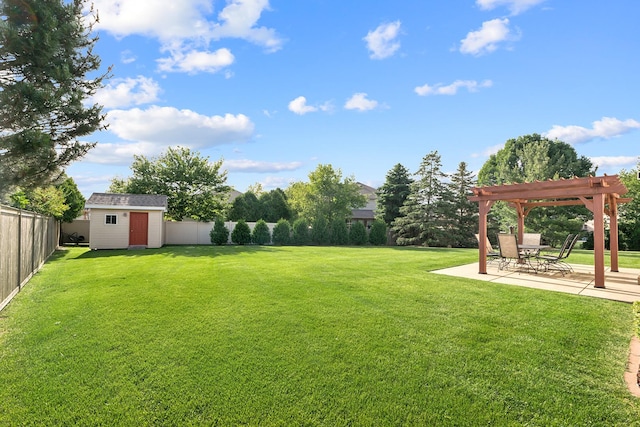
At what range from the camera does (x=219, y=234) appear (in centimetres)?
2086

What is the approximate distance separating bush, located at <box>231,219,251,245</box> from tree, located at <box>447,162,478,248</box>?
1333cm

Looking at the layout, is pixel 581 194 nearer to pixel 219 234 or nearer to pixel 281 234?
pixel 281 234

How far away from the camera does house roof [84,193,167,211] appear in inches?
658

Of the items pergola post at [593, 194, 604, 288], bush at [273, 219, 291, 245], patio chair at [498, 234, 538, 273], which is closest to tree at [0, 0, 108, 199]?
patio chair at [498, 234, 538, 273]

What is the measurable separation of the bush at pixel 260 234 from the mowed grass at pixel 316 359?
15496mm

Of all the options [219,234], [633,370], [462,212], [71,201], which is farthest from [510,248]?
[71,201]

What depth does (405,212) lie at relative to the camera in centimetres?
2444

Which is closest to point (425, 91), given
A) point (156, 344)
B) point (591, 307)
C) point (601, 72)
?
point (601, 72)

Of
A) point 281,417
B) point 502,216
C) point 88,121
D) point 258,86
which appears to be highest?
point 258,86

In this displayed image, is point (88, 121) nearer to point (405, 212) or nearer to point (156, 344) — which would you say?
point (156, 344)

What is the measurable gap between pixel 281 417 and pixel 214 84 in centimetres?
1279

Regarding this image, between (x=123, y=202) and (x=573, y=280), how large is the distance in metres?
18.6

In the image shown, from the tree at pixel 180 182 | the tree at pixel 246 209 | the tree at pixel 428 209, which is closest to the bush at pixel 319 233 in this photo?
A: the tree at pixel 428 209

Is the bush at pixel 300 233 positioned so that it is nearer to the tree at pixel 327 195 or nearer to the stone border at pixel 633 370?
the tree at pixel 327 195
